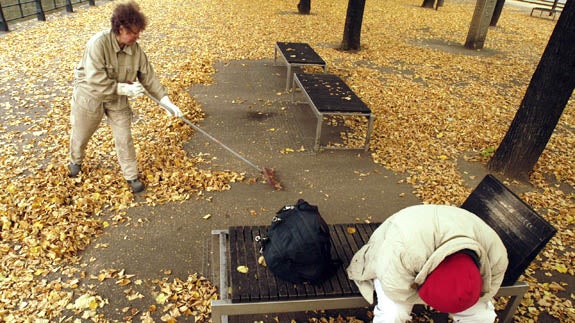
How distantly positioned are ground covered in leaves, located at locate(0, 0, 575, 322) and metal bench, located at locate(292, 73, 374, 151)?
630 mm

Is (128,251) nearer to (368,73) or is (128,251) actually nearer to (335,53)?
(368,73)

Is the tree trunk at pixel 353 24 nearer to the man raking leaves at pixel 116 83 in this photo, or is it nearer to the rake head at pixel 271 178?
the rake head at pixel 271 178

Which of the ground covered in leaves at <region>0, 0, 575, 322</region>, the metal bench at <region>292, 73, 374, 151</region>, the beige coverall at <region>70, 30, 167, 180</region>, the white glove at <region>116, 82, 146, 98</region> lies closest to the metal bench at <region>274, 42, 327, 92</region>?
the metal bench at <region>292, 73, 374, 151</region>

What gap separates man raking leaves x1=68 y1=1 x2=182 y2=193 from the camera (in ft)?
11.4

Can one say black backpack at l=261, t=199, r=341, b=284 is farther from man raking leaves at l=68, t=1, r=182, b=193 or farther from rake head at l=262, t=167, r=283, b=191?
man raking leaves at l=68, t=1, r=182, b=193

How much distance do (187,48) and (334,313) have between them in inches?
344

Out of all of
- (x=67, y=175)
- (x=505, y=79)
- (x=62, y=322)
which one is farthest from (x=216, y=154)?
(x=505, y=79)

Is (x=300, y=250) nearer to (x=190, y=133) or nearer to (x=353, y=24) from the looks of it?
(x=190, y=133)

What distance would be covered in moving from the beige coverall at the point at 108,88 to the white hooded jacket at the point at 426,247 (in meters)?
2.96

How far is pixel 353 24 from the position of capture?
10.2m

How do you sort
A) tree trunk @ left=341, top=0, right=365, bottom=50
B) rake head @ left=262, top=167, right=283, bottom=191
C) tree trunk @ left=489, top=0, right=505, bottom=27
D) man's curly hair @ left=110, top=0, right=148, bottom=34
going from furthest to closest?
tree trunk @ left=489, top=0, right=505, bottom=27
tree trunk @ left=341, top=0, right=365, bottom=50
rake head @ left=262, top=167, right=283, bottom=191
man's curly hair @ left=110, top=0, right=148, bottom=34

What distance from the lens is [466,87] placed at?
27.6 ft

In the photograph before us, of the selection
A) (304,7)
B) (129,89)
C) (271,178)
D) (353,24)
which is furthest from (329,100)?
(304,7)

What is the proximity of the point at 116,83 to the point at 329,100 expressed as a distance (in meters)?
2.88
